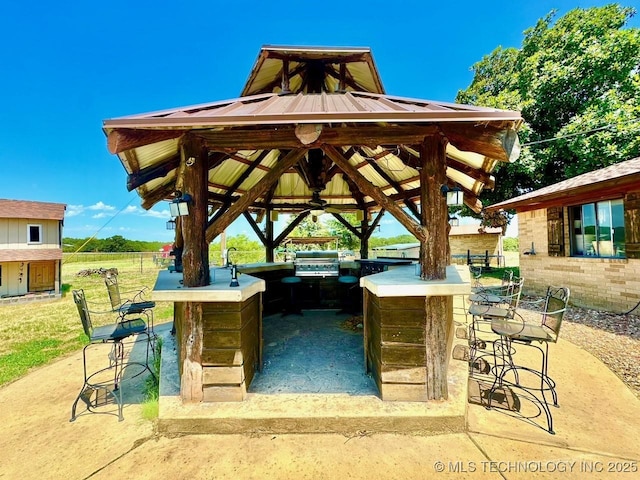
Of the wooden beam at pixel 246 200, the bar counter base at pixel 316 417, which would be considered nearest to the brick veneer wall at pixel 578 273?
the bar counter base at pixel 316 417

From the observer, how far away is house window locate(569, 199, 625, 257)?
694 cm

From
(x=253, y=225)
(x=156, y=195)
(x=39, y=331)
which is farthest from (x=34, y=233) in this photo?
(x=253, y=225)

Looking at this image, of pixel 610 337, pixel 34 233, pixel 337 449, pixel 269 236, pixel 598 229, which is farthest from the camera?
pixel 34 233

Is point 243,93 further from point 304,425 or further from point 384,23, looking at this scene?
point 384,23

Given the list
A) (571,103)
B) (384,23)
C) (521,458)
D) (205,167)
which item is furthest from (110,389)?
(571,103)

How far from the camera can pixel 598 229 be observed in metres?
7.41

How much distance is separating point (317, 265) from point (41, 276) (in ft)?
49.4

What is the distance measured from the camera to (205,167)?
124 inches

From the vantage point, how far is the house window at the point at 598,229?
6.94 m

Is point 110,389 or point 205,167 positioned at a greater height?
point 205,167

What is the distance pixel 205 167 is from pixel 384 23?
1276 centimetres

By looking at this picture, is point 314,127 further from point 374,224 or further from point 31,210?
point 31,210

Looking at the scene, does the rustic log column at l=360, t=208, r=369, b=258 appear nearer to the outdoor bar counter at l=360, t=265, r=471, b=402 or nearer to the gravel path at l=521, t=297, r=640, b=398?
the gravel path at l=521, t=297, r=640, b=398

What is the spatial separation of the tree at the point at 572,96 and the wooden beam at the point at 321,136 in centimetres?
1142
